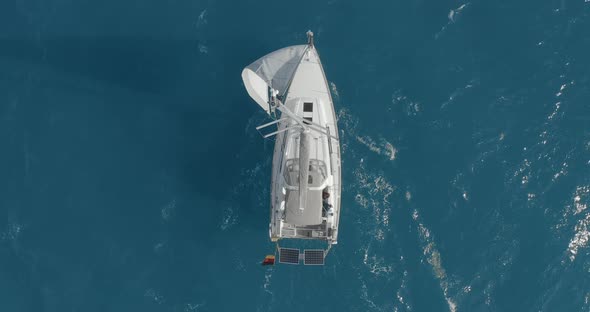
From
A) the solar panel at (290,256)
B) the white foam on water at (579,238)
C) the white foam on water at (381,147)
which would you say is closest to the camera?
the solar panel at (290,256)

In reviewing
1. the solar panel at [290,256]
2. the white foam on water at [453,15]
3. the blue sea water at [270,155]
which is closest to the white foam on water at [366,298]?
the blue sea water at [270,155]

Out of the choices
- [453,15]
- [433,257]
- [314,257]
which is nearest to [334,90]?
[453,15]

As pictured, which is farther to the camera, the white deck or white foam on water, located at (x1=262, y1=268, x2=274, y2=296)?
white foam on water, located at (x1=262, y1=268, x2=274, y2=296)

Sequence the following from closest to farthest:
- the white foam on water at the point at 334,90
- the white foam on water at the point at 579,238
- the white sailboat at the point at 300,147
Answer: the white sailboat at the point at 300,147, the white foam on water at the point at 579,238, the white foam on water at the point at 334,90

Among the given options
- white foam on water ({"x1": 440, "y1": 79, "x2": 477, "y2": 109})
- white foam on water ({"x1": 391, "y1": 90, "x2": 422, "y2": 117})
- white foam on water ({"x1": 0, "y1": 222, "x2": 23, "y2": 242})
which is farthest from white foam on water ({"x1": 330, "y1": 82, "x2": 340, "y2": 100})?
white foam on water ({"x1": 0, "y1": 222, "x2": 23, "y2": 242})

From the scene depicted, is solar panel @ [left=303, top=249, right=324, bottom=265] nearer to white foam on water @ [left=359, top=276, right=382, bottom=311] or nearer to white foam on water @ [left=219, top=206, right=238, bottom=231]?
white foam on water @ [left=359, top=276, right=382, bottom=311]

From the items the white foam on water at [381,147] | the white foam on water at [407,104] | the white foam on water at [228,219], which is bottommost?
the white foam on water at [228,219]

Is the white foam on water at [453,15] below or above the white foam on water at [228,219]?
above

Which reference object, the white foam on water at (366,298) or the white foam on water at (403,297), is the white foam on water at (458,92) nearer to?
the white foam on water at (403,297)
